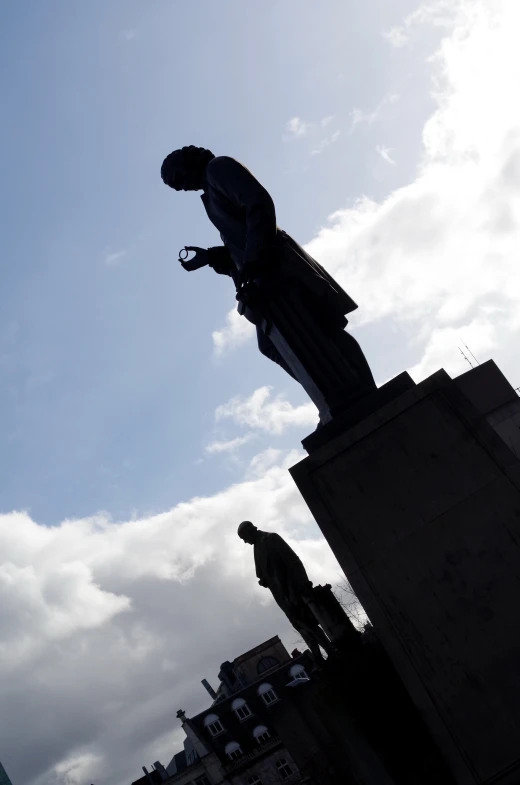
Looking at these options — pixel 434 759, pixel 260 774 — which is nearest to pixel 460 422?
pixel 434 759

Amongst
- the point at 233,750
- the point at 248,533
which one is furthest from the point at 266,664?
the point at 248,533

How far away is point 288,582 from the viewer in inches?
227

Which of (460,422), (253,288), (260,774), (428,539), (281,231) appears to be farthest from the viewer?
(260,774)

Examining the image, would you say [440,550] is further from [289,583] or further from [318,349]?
[289,583]

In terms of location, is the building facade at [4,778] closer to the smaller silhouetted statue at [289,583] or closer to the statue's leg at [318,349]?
the smaller silhouetted statue at [289,583]

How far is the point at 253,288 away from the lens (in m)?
5.48

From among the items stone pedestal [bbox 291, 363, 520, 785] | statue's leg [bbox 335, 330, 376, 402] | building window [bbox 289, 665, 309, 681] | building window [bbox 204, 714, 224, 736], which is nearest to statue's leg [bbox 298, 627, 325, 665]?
stone pedestal [bbox 291, 363, 520, 785]

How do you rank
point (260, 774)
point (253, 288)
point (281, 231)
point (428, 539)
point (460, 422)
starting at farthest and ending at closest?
point (260, 774), point (281, 231), point (253, 288), point (460, 422), point (428, 539)

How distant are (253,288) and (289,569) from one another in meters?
2.44

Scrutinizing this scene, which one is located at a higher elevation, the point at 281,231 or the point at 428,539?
the point at 281,231

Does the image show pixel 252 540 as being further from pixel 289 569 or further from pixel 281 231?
pixel 281 231

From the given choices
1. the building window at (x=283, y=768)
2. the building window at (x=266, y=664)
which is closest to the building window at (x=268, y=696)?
the building window at (x=283, y=768)

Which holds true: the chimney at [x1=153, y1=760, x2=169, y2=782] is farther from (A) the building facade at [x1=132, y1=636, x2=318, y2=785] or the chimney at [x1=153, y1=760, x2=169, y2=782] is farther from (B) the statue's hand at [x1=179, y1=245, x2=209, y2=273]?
(B) the statue's hand at [x1=179, y1=245, x2=209, y2=273]

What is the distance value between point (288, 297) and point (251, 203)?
852mm
